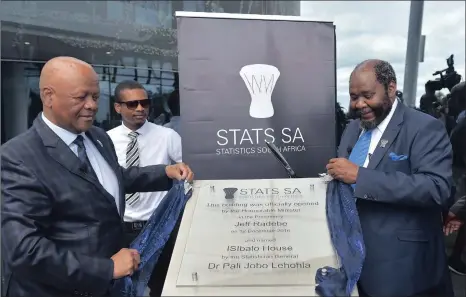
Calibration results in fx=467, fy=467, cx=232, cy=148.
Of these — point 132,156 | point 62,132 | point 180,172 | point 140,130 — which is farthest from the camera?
point 140,130

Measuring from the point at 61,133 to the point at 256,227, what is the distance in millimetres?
743

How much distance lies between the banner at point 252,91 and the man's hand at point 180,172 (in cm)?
31

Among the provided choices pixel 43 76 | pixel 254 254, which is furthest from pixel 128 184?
pixel 254 254

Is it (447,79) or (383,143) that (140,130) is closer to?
(383,143)

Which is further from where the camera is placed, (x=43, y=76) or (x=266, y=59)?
(x=266, y=59)

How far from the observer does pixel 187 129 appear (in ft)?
7.68

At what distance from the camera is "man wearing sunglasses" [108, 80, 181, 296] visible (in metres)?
2.92

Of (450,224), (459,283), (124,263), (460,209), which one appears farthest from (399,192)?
(459,283)

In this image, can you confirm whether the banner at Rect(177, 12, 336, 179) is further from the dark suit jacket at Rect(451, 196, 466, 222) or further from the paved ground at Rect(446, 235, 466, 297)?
the paved ground at Rect(446, 235, 466, 297)

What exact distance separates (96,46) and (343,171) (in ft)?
13.7

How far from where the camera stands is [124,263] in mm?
1535

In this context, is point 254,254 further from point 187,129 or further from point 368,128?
point 187,129

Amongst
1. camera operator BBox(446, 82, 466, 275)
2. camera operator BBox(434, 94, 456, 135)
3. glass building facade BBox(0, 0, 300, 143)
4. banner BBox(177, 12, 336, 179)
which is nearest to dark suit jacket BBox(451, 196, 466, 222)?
camera operator BBox(446, 82, 466, 275)

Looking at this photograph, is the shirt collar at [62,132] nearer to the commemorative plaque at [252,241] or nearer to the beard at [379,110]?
the commemorative plaque at [252,241]
